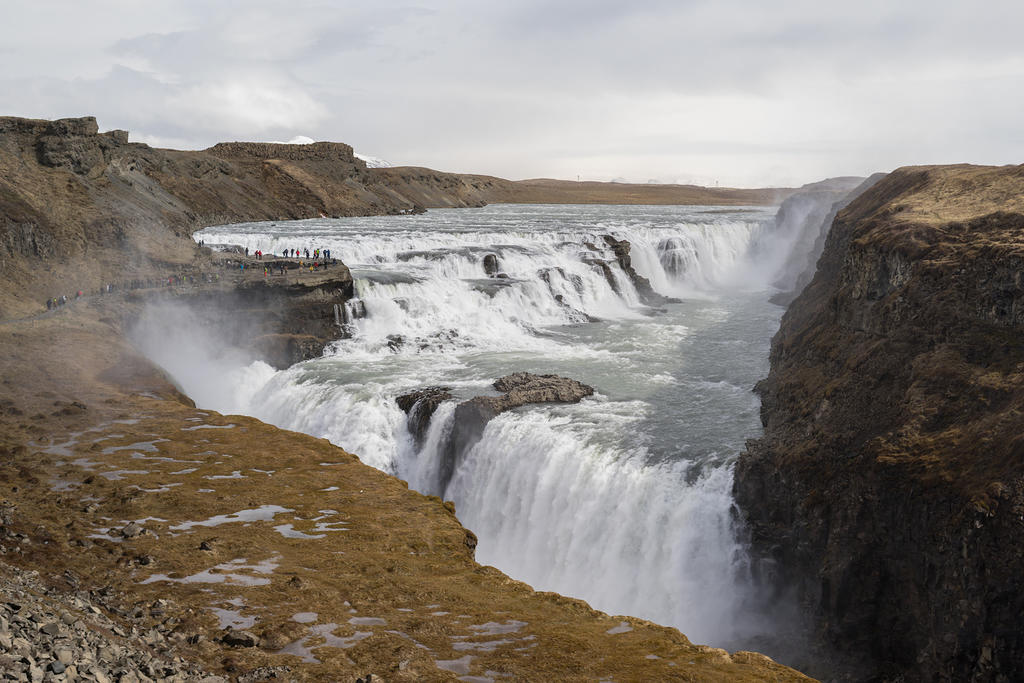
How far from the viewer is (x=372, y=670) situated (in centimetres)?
984

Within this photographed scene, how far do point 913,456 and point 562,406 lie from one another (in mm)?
11239

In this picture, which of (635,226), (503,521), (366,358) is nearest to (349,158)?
(635,226)

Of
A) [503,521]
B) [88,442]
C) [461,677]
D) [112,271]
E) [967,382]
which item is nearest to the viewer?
[461,677]

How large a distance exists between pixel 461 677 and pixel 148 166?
77.3 metres

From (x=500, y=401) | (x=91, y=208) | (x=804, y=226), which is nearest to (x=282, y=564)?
(x=500, y=401)

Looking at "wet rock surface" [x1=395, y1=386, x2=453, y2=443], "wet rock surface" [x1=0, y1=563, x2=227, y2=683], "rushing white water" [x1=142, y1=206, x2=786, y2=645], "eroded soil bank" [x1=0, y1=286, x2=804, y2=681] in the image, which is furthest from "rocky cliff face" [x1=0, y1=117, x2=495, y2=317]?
"wet rock surface" [x1=0, y1=563, x2=227, y2=683]

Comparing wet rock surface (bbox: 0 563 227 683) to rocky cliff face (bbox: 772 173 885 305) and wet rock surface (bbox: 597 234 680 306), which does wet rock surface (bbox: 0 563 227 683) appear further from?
rocky cliff face (bbox: 772 173 885 305)

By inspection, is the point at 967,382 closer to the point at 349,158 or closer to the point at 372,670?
the point at 372,670

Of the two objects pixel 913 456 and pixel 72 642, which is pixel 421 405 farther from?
pixel 72 642

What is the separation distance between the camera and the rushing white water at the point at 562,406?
19.0 meters

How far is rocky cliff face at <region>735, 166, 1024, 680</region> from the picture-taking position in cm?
1353

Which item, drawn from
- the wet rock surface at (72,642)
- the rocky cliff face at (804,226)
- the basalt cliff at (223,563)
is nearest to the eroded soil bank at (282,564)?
the basalt cliff at (223,563)

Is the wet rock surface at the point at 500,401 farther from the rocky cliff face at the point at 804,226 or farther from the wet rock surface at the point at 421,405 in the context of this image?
the rocky cliff face at the point at 804,226

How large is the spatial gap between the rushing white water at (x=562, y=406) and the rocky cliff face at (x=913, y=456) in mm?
1701
